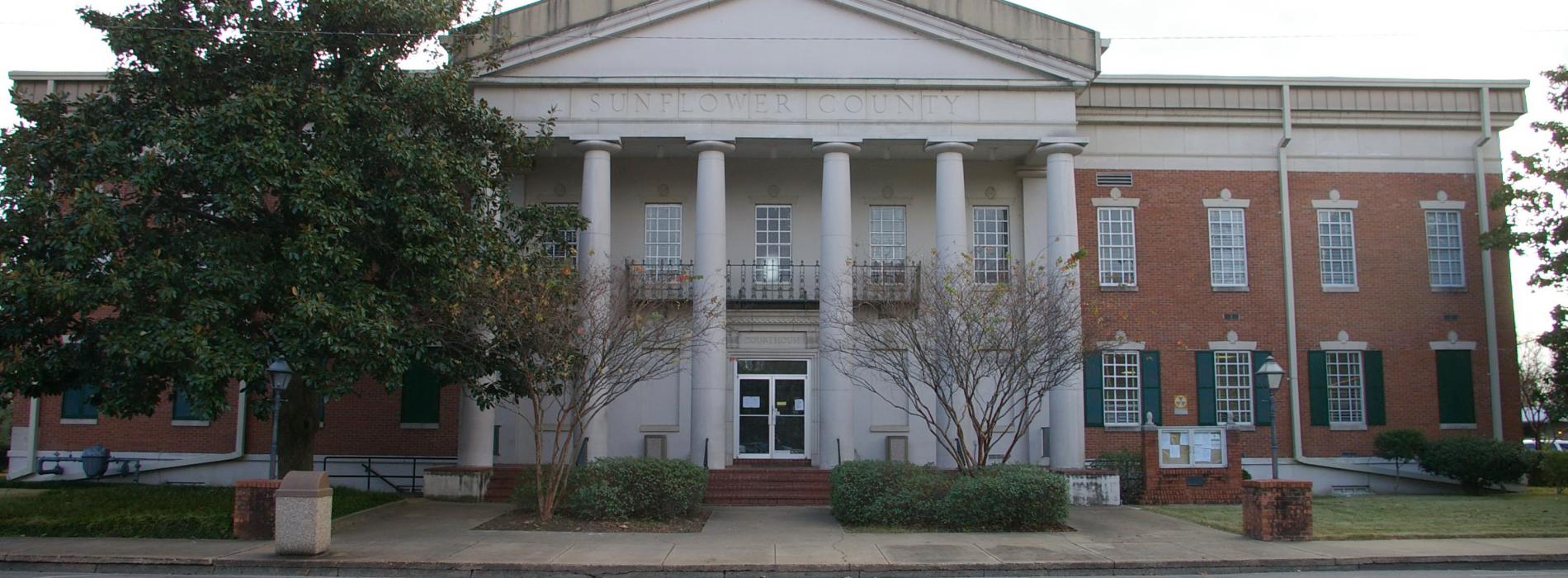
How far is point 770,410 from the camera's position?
2478 centimetres

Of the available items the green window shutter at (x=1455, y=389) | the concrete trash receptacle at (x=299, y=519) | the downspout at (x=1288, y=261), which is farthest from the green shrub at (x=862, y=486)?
the green window shutter at (x=1455, y=389)

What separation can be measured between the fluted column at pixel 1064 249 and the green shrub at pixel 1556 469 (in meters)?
10.3

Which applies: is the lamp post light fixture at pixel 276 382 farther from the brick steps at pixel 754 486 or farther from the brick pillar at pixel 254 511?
the brick steps at pixel 754 486

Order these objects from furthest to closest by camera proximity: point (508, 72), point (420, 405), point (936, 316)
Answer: point (420, 405)
point (508, 72)
point (936, 316)

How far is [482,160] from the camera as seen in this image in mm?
21000

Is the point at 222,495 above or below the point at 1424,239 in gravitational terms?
below

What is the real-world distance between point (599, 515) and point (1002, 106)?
1181 centimetres

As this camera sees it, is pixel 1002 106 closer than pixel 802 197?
Yes

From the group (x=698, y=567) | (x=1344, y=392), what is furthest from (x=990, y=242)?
(x=698, y=567)

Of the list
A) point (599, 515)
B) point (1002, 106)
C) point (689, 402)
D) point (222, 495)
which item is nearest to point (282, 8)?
point (222, 495)

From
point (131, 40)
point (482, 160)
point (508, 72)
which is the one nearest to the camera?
point (131, 40)

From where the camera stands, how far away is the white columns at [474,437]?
2200 cm

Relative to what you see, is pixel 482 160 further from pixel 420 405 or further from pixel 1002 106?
pixel 1002 106

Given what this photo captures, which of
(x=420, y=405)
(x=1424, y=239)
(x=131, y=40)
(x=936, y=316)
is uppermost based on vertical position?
(x=131, y=40)
